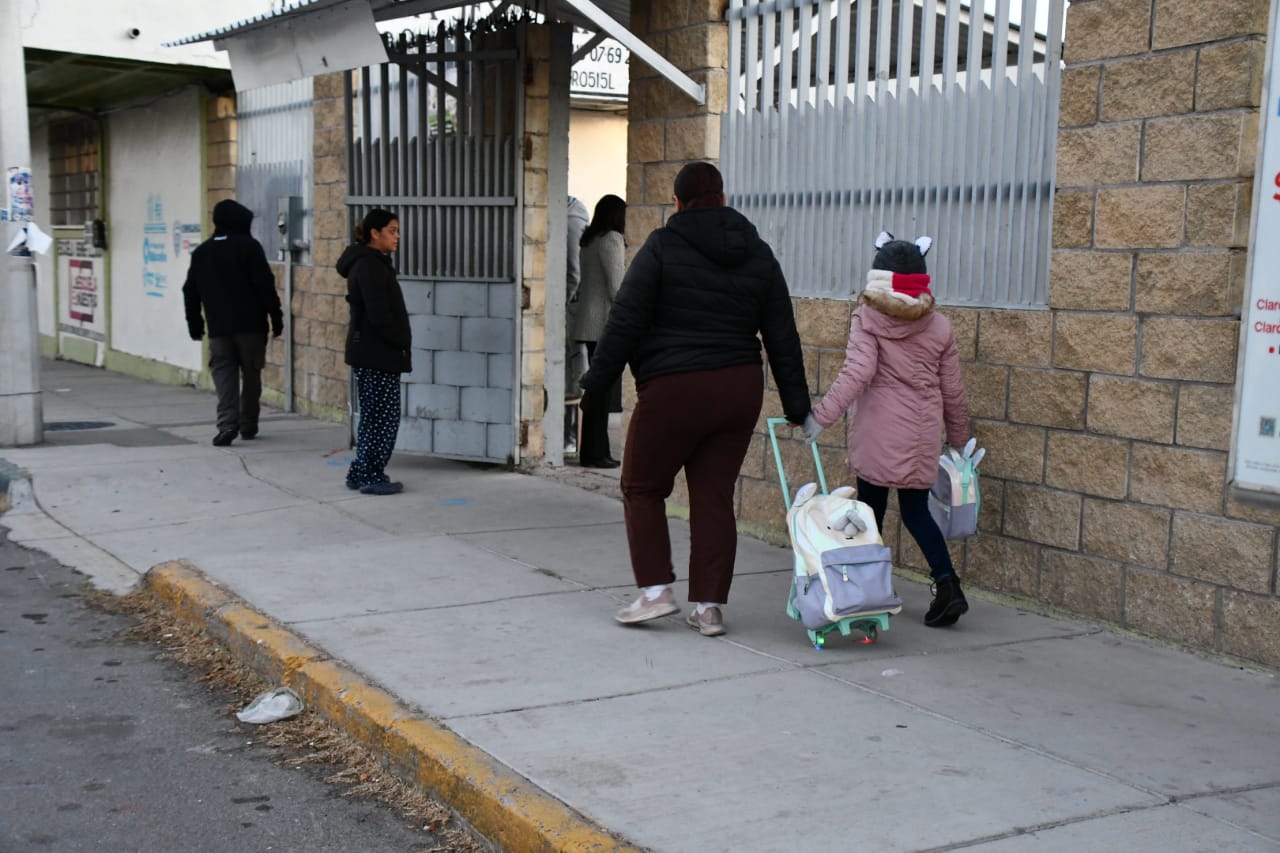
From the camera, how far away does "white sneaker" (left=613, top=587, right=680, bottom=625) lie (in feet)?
19.2

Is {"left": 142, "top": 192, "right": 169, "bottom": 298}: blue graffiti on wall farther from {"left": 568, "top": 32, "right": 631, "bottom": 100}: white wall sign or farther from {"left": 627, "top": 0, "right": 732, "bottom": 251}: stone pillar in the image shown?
{"left": 627, "top": 0, "right": 732, "bottom": 251}: stone pillar

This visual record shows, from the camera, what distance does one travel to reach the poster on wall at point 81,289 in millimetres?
18062

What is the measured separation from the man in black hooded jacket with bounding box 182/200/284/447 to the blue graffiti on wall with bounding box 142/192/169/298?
5066 millimetres

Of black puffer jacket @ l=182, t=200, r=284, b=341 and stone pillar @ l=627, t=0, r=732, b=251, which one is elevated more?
stone pillar @ l=627, t=0, r=732, b=251

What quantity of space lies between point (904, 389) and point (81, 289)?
15.6 metres

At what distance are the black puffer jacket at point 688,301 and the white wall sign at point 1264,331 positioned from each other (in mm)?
1650

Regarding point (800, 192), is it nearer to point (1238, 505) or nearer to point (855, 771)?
point (1238, 505)

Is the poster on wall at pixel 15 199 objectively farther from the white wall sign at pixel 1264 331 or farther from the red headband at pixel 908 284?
the white wall sign at pixel 1264 331

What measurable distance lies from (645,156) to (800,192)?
1.19 m

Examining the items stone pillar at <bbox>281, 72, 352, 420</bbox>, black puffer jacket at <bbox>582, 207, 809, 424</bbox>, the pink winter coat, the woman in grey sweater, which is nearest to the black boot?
the pink winter coat

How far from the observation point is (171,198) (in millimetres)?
15742

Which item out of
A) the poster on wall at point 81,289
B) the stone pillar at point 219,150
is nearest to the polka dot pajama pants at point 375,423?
the stone pillar at point 219,150

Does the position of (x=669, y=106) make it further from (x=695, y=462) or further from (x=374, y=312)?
(x=695, y=462)

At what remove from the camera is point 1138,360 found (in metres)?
5.70
